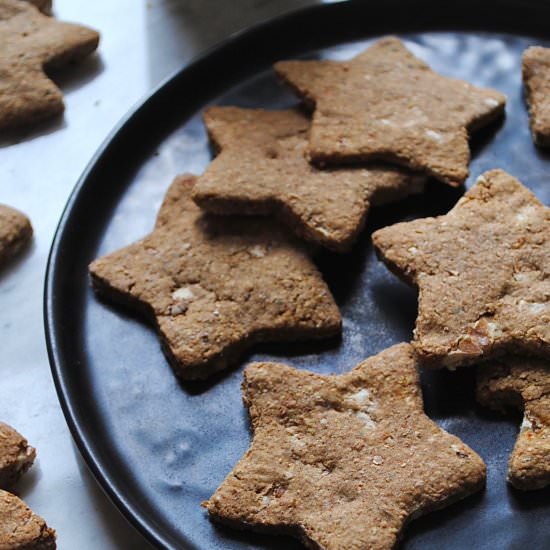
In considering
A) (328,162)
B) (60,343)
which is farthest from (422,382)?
(60,343)

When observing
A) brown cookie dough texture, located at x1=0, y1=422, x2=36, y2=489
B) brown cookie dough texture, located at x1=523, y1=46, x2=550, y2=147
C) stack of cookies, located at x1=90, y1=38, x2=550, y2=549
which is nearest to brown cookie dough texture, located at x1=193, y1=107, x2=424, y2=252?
stack of cookies, located at x1=90, y1=38, x2=550, y2=549

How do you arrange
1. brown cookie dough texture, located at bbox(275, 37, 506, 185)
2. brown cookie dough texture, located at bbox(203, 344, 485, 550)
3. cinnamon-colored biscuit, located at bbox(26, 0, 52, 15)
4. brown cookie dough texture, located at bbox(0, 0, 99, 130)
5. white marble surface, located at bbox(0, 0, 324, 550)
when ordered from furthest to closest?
1. cinnamon-colored biscuit, located at bbox(26, 0, 52, 15)
2. brown cookie dough texture, located at bbox(0, 0, 99, 130)
3. brown cookie dough texture, located at bbox(275, 37, 506, 185)
4. white marble surface, located at bbox(0, 0, 324, 550)
5. brown cookie dough texture, located at bbox(203, 344, 485, 550)

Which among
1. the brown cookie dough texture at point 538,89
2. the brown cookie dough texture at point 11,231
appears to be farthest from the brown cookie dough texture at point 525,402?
the brown cookie dough texture at point 11,231

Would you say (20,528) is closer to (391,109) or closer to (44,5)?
(391,109)

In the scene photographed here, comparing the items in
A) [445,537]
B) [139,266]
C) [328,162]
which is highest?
[328,162]

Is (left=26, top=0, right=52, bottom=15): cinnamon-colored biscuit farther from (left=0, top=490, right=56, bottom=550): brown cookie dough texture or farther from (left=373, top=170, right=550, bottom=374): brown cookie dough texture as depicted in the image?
(left=0, top=490, right=56, bottom=550): brown cookie dough texture

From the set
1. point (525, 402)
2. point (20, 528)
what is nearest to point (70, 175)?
point (20, 528)

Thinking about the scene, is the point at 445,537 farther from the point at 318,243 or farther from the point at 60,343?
the point at 60,343
